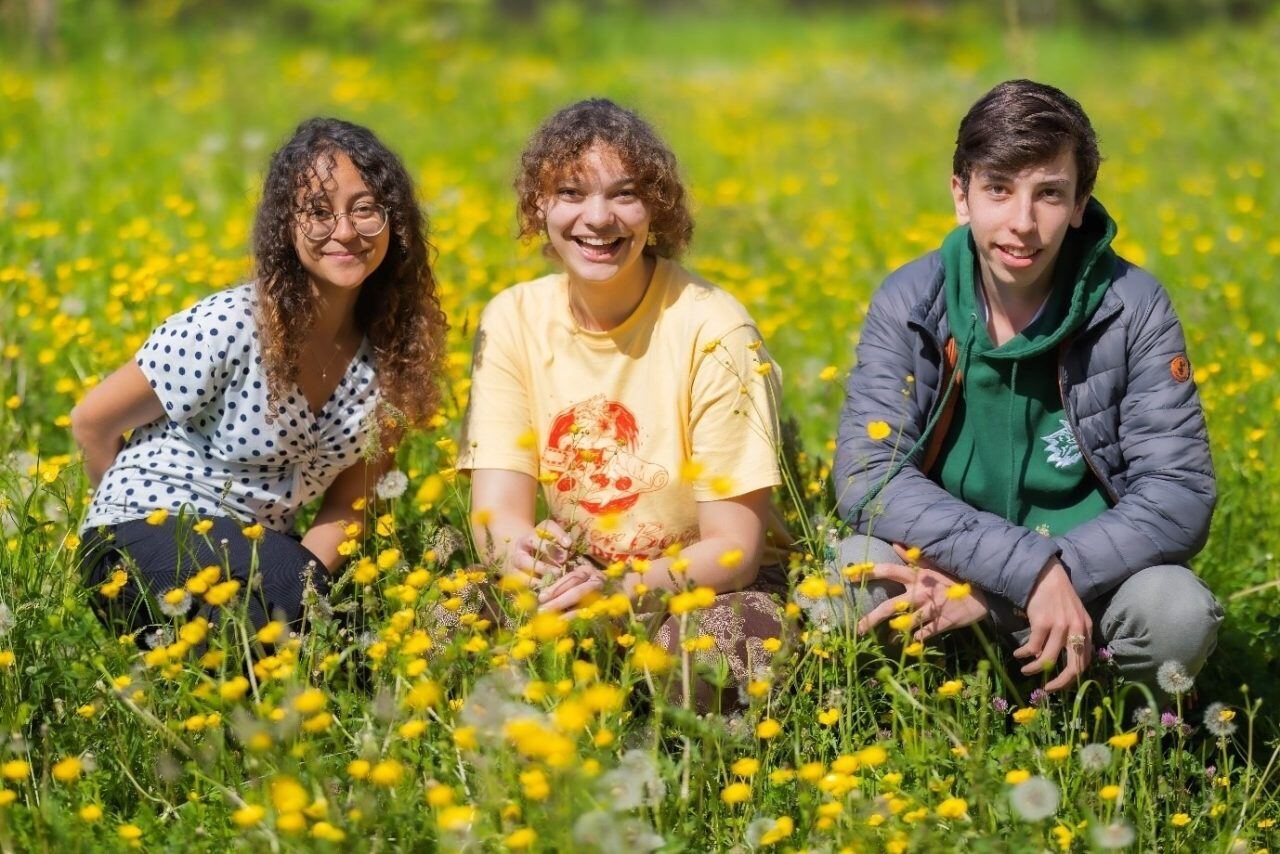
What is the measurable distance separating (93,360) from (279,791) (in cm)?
207

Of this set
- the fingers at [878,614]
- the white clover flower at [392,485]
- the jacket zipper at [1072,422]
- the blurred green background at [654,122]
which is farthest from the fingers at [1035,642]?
the white clover flower at [392,485]

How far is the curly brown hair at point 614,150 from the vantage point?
8.82ft

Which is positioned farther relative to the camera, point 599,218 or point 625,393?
point 625,393

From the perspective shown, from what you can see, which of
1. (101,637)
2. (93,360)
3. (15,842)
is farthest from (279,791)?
(93,360)

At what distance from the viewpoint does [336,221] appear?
274cm

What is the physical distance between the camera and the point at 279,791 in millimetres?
1711

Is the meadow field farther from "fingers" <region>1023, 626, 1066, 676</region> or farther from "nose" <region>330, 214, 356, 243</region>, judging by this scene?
"nose" <region>330, 214, 356, 243</region>

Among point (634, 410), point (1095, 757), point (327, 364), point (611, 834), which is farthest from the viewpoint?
point (327, 364)

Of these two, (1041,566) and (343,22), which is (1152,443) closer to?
(1041,566)

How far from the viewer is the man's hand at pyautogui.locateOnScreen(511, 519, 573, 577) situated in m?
2.45

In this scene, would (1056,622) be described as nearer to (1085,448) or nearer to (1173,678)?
(1173,678)

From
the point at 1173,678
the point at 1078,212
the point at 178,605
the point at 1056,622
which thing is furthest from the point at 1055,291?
the point at 178,605

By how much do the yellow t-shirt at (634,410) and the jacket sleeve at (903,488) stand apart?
16 centimetres

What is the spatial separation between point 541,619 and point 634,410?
935 millimetres
